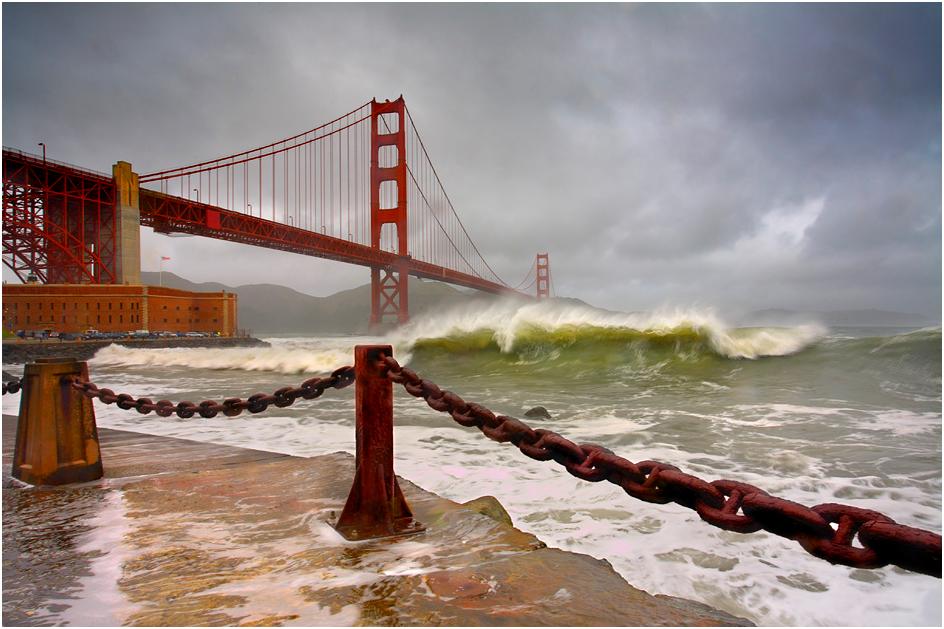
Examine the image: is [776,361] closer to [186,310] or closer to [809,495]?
[809,495]

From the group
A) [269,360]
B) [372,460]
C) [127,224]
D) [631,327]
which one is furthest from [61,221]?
[372,460]

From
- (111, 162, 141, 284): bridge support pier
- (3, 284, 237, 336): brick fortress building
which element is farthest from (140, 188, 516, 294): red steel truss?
(3, 284, 237, 336): brick fortress building

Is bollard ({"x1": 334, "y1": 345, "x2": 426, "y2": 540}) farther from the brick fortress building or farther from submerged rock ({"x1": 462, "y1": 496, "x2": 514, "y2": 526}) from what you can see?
the brick fortress building

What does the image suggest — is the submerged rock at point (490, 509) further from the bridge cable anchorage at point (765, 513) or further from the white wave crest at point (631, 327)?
the white wave crest at point (631, 327)

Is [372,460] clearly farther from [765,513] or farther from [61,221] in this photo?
[61,221]

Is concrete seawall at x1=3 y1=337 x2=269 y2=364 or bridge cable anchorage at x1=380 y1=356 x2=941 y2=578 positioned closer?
bridge cable anchorage at x1=380 y1=356 x2=941 y2=578

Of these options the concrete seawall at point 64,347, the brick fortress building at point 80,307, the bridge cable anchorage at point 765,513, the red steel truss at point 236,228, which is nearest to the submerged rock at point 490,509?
the bridge cable anchorage at point 765,513
